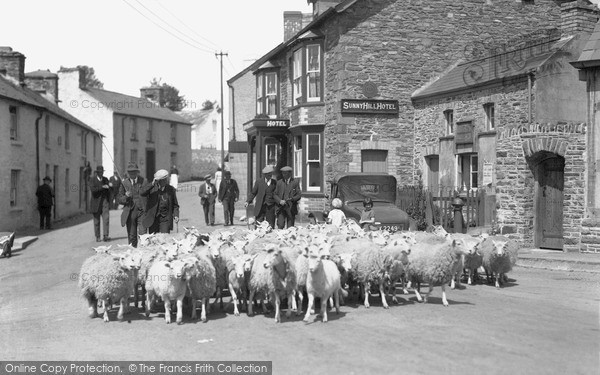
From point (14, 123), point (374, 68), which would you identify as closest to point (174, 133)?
point (14, 123)

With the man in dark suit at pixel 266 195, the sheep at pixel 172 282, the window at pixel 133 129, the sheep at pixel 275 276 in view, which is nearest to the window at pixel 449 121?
the man in dark suit at pixel 266 195

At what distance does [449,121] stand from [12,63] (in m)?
21.3

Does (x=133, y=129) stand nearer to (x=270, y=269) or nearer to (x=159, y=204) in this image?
(x=159, y=204)

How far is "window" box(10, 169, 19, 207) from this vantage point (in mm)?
30438

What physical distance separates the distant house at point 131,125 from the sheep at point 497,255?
39006 mm

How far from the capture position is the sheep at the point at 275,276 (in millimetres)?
11289

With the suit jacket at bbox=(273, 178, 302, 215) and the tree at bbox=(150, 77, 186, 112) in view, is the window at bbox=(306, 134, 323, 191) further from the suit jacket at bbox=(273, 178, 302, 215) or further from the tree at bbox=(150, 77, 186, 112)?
the tree at bbox=(150, 77, 186, 112)

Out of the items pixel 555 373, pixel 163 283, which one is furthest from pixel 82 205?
pixel 555 373

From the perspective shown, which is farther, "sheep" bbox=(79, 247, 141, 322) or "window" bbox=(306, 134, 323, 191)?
"window" bbox=(306, 134, 323, 191)

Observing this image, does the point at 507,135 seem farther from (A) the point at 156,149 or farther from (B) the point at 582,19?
(A) the point at 156,149

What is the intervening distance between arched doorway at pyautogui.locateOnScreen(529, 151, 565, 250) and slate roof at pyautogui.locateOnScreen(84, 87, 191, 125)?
37.4 m

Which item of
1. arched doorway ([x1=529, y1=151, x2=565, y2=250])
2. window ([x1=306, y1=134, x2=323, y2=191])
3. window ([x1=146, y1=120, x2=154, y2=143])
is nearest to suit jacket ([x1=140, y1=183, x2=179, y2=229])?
arched doorway ([x1=529, y1=151, x2=565, y2=250])

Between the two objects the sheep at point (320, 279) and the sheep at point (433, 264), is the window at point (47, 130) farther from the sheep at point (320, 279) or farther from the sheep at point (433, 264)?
the sheep at point (320, 279)

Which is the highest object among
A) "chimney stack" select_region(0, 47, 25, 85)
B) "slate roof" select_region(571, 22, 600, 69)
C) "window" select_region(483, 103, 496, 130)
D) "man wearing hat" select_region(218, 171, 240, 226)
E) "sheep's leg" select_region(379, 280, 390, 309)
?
"chimney stack" select_region(0, 47, 25, 85)
